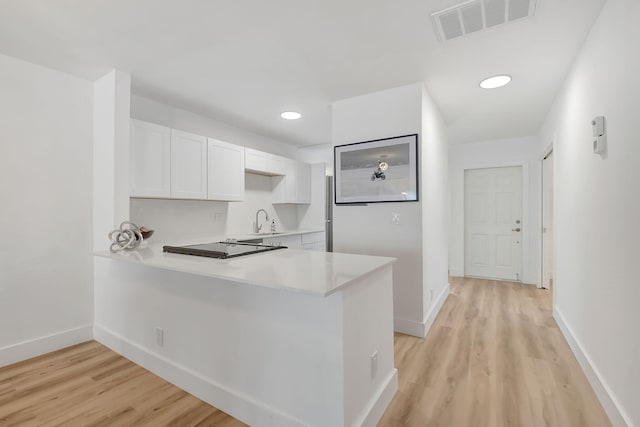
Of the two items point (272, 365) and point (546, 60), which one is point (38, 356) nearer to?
point (272, 365)

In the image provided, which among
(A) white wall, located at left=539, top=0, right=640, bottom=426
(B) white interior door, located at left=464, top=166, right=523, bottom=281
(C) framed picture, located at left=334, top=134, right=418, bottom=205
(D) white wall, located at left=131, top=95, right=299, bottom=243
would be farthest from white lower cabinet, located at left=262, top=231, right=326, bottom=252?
(A) white wall, located at left=539, top=0, right=640, bottom=426

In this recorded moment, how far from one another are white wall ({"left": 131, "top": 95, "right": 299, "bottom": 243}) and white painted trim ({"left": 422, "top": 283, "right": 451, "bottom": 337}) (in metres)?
2.71

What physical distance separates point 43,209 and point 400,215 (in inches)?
123

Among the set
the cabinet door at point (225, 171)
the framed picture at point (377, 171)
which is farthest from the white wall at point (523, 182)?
the cabinet door at point (225, 171)

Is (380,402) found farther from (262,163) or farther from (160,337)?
(262,163)

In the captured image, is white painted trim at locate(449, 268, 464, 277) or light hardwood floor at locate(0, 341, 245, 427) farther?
white painted trim at locate(449, 268, 464, 277)

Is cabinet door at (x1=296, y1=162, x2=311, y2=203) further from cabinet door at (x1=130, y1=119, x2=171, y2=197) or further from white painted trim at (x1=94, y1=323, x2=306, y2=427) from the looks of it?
white painted trim at (x1=94, y1=323, x2=306, y2=427)

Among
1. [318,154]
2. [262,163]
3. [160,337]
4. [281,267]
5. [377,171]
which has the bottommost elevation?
[160,337]

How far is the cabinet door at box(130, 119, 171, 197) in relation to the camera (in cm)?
276

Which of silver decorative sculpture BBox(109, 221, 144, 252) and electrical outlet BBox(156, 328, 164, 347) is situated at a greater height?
silver decorative sculpture BBox(109, 221, 144, 252)

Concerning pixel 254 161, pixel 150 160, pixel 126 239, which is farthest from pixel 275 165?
pixel 126 239

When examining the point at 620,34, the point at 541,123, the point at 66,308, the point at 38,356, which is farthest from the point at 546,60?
the point at 38,356

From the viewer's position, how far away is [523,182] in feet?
15.9

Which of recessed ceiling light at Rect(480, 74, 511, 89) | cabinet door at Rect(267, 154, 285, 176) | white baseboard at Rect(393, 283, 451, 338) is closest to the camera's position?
recessed ceiling light at Rect(480, 74, 511, 89)
